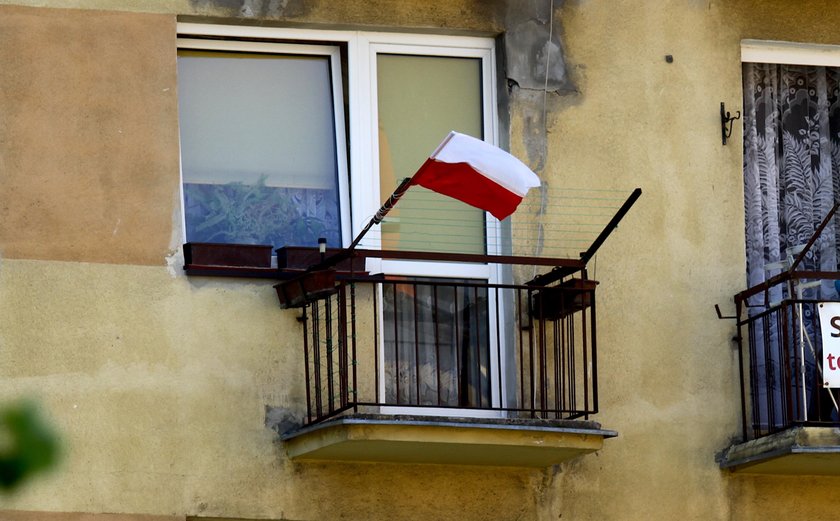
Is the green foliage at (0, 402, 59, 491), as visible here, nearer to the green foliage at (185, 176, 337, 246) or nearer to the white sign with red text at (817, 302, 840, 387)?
the green foliage at (185, 176, 337, 246)

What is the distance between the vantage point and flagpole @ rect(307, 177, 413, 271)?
13.0 meters

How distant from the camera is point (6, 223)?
539 inches

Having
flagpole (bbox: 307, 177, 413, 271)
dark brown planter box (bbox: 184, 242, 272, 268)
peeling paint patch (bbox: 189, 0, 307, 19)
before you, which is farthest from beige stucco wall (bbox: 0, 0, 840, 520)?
flagpole (bbox: 307, 177, 413, 271)

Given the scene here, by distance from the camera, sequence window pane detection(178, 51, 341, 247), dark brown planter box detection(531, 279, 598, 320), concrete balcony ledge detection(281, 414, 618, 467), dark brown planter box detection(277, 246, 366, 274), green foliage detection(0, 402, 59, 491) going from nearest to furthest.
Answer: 1. green foliage detection(0, 402, 59, 491)
2. concrete balcony ledge detection(281, 414, 618, 467)
3. dark brown planter box detection(531, 279, 598, 320)
4. dark brown planter box detection(277, 246, 366, 274)
5. window pane detection(178, 51, 341, 247)

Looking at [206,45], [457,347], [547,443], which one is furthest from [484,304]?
[206,45]

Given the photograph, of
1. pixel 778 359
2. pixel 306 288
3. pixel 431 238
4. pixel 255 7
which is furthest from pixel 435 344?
pixel 255 7

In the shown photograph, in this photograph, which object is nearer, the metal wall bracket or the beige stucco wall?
the beige stucco wall

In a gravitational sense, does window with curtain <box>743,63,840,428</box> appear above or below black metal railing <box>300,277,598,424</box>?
above

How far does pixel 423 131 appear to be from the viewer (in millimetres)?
14570

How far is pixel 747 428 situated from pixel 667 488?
601mm

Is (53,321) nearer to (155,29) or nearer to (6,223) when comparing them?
(6,223)

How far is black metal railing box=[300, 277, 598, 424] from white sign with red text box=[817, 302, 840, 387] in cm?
130

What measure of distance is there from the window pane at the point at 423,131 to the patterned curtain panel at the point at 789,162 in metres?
1.70

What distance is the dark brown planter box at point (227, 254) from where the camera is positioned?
45.4 feet
